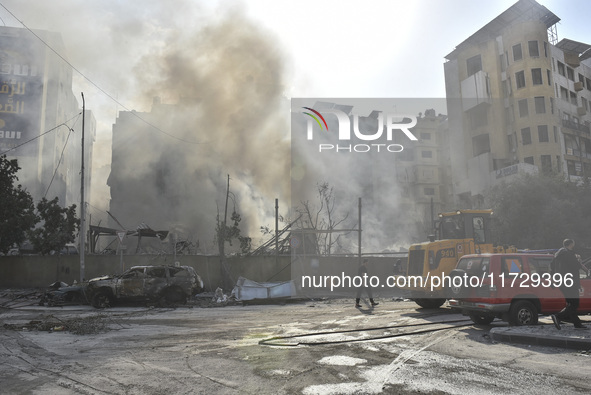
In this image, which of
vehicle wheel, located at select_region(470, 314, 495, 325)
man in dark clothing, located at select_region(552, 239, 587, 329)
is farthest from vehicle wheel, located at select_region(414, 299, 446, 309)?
man in dark clothing, located at select_region(552, 239, 587, 329)

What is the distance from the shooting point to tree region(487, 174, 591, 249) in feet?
87.0

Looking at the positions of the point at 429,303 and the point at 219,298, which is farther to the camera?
the point at 219,298

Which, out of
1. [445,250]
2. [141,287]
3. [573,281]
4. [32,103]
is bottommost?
[141,287]

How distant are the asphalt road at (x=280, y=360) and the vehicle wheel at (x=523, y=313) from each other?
1.99 ft

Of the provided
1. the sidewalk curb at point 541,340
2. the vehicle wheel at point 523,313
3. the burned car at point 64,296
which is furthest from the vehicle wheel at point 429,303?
the burned car at point 64,296

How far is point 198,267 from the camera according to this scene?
20125 mm

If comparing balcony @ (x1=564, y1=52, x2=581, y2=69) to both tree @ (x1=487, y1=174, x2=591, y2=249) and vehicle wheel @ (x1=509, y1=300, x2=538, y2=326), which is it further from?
vehicle wheel @ (x1=509, y1=300, x2=538, y2=326)

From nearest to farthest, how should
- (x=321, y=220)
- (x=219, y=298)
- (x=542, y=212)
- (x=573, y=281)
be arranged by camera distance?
(x=573, y=281) < (x=219, y=298) < (x=542, y=212) < (x=321, y=220)

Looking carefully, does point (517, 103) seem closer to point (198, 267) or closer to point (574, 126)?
point (574, 126)

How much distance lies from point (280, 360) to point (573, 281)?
5444 millimetres

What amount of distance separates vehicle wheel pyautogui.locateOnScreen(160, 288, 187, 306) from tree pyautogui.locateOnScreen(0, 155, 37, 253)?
10.7 meters

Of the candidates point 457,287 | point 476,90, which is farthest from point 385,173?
point 457,287

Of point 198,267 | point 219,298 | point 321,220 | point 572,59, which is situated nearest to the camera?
point 219,298

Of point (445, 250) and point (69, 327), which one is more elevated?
point (445, 250)
